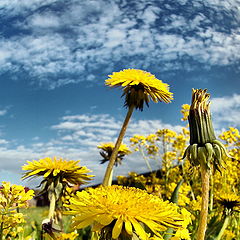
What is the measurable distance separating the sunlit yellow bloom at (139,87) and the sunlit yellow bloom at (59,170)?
750mm

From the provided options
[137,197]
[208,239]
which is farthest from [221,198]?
[137,197]

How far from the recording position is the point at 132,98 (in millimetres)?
2756

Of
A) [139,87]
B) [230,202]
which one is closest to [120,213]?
[139,87]

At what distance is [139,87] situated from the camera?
2.79m

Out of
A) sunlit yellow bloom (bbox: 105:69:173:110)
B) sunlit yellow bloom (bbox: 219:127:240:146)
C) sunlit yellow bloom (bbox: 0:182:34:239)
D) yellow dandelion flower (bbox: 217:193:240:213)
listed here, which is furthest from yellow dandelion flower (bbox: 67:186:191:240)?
sunlit yellow bloom (bbox: 219:127:240:146)

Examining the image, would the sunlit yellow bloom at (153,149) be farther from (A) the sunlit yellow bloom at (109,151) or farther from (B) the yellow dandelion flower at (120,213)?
(B) the yellow dandelion flower at (120,213)

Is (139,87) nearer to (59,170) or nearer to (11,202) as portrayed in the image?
(59,170)

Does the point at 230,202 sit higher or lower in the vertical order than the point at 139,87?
lower

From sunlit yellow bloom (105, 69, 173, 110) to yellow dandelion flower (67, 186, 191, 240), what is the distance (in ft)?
4.56

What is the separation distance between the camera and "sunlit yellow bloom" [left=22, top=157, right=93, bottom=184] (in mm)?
2318

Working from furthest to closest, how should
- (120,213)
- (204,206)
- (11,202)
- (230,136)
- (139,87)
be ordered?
(230,136)
(139,87)
(11,202)
(204,206)
(120,213)

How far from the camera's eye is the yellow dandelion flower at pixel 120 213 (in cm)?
125

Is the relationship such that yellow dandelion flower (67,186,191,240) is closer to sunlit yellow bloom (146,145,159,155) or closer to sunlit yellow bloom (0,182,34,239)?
sunlit yellow bloom (0,182,34,239)

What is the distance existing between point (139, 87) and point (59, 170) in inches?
39.8
